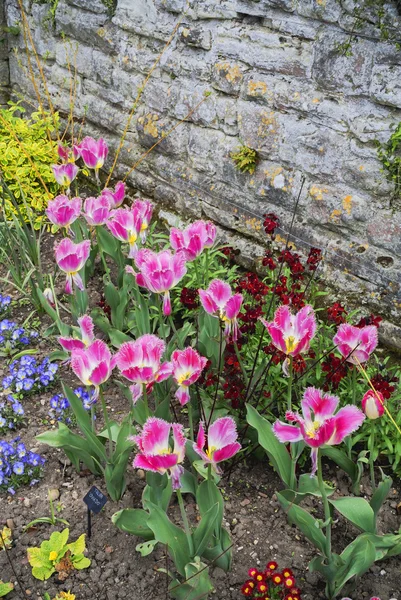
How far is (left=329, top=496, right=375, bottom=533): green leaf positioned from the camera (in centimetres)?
212

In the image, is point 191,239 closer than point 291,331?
No

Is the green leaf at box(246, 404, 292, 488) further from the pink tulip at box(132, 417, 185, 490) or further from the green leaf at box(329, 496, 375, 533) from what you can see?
the pink tulip at box(132, 417, 185, 490)

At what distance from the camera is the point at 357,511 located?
2131 millimetres

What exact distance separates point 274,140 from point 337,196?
0.44 metres

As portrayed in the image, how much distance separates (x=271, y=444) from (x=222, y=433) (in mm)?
459

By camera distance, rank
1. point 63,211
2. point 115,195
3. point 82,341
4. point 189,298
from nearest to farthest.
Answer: point 82,341, point 189,298, point 63,211, point 115,195

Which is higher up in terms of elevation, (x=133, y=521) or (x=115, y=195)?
(x=115, y=195)

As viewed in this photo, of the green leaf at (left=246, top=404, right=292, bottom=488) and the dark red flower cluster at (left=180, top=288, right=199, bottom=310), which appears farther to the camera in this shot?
the dark red flower cluster at (left=180, top=288, right=199, bottom=310)


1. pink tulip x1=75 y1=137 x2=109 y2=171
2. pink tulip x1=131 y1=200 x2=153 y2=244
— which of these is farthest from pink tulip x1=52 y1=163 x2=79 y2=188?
pink tulip x1=131 y1=200 x2=153 y2=244

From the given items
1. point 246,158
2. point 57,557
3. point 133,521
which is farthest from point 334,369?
point 246,158

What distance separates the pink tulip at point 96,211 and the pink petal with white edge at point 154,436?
4.22 ft

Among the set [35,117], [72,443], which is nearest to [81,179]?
[35,117]

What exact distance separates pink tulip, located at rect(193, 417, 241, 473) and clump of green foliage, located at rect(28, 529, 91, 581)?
0.66 metres

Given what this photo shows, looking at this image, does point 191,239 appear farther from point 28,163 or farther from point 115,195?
point 28,163
